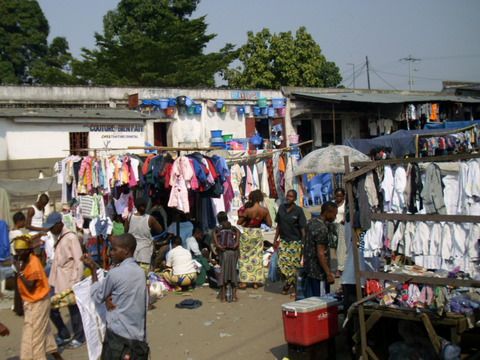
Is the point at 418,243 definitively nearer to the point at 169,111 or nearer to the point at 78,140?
the point at 78,140

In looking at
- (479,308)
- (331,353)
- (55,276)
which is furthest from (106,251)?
(479,308)

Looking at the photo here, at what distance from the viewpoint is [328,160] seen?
39.2ft

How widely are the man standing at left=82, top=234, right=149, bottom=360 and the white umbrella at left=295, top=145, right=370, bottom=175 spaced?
7482 millimetres

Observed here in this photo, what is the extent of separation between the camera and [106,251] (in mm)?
10812

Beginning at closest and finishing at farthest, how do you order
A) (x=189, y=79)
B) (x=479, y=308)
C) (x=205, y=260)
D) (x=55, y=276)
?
(x=479, y=308)
(x=55, y=276)
(x=205, y=260)
(x=189, y=79)

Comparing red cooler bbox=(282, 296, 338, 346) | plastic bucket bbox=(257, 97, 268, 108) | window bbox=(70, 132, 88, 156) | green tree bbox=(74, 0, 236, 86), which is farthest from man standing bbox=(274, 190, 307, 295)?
green tree bbox=(74, 0, 236, 86)

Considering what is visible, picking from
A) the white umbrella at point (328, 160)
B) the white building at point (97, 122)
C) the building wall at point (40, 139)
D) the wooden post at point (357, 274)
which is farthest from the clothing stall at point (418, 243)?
the building wall at point (40, 139)

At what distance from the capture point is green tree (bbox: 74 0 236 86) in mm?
30859

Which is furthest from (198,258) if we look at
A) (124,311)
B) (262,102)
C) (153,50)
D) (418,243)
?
(153,50)

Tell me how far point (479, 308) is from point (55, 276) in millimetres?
4821

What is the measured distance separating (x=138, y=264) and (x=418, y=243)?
4658 mm

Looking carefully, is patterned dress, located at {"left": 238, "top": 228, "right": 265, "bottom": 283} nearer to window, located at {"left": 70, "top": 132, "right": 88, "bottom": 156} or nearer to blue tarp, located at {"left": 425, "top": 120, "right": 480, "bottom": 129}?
window, located at {"left": 70, "top": 132, "right": 88, "bottom": 156}

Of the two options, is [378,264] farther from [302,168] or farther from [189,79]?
[189,79]

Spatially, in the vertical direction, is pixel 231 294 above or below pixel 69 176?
below
